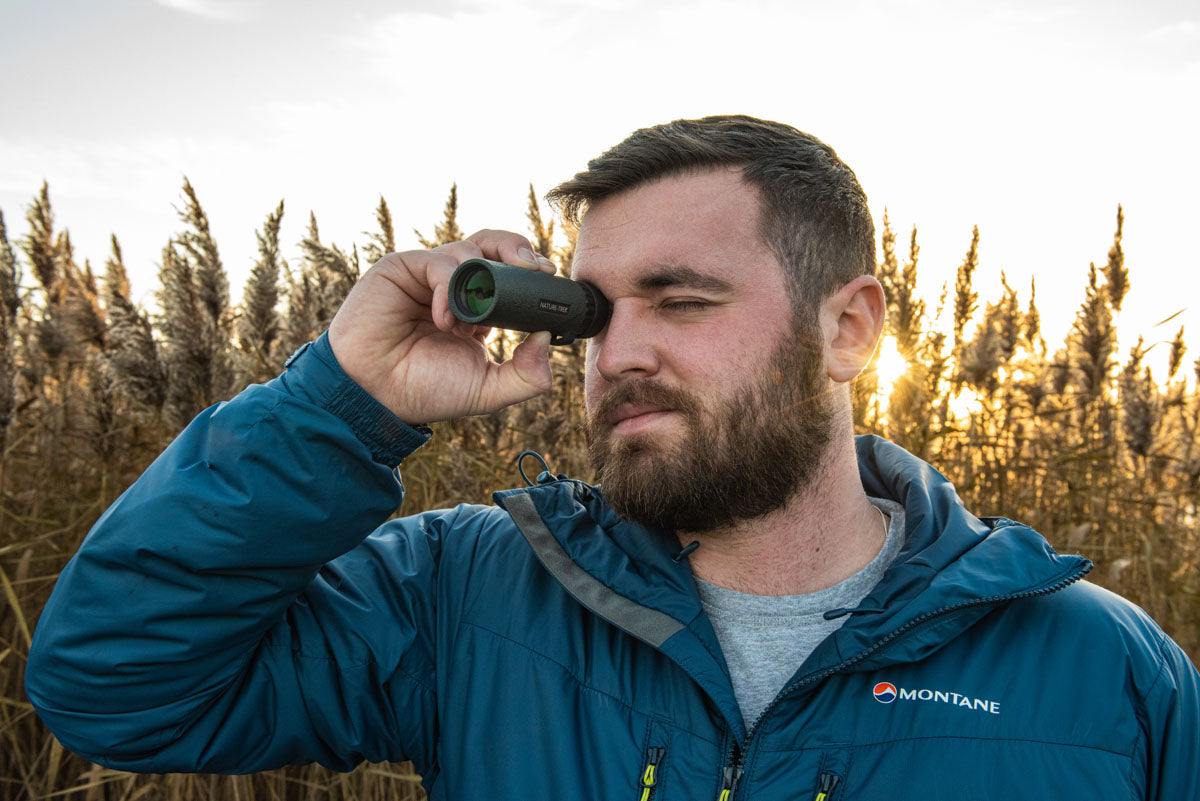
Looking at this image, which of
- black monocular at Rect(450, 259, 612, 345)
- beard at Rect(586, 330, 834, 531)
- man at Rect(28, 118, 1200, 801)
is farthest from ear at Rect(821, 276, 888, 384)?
black monocular at Rect(450, 259, 612, 345)

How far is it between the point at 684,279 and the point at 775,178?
39 centimetres

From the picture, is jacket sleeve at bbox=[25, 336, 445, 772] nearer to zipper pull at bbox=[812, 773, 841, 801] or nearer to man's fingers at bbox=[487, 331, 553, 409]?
man's fingers at bbox=[487, 331, 553, 409]

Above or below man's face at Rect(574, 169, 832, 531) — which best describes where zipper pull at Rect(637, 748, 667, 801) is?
below

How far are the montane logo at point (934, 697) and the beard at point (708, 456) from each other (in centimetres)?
44

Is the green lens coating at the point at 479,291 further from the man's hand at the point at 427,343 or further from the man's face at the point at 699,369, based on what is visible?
the man's face at the point at 699,369

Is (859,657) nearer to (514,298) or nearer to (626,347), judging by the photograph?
(626,347)

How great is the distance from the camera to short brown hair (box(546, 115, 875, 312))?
6.50 feet

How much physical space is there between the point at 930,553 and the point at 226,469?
4.40ft

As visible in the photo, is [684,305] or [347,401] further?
[684,305]

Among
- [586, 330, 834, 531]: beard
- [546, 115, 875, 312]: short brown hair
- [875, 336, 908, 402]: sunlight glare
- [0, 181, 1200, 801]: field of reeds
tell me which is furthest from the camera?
[875, 336, 908, 402]: sunlight glare

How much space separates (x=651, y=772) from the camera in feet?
4.94

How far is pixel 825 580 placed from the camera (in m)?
1.86

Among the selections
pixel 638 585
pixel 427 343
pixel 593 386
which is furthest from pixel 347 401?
pixel 638 585

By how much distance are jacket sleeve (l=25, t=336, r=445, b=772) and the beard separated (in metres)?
0.42
